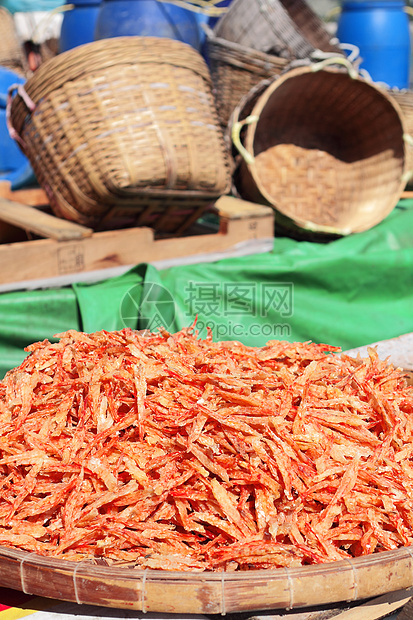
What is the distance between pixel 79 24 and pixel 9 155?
114 centimetres

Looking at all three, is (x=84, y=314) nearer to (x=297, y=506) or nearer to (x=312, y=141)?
(x=297, y=506)

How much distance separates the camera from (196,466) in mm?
1049

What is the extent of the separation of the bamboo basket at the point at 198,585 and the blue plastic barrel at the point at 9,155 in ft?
12.2

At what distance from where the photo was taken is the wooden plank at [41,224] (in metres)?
2.22

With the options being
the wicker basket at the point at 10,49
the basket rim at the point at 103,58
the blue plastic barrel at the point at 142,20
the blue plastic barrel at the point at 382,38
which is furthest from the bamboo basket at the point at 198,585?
the wicker basket at the point at 10,49

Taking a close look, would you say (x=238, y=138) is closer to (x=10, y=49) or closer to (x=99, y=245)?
(x=99, y=245)

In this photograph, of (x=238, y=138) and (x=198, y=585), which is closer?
(x=198, y=585)

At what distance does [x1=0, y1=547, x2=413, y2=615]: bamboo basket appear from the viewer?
2.83 ft

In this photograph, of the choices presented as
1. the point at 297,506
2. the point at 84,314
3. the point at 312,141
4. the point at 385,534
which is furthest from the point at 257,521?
the point at 312,141

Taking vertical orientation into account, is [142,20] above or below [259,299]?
above

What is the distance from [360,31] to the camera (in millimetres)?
4496

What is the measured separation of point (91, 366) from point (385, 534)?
26.7 inches

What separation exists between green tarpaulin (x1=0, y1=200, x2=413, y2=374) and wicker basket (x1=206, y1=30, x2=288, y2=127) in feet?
3.18

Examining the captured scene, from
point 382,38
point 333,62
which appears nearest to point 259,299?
point 333,62
